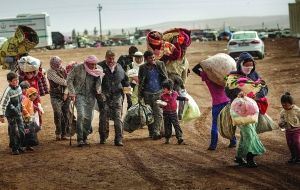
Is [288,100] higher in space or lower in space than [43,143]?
higher

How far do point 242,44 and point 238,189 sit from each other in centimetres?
2651

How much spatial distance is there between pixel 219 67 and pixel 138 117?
2.72 metres

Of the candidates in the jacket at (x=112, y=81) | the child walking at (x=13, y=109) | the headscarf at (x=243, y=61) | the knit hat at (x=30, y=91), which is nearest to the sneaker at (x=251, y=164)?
the headscarf at (x=243, y=61)

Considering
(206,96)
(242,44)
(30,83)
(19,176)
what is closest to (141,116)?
(30,83)

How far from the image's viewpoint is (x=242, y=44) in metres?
34.4

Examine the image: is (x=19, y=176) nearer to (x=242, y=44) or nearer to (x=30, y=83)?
(x=30, y=83)

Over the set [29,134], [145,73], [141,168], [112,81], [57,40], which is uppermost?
[57,40]

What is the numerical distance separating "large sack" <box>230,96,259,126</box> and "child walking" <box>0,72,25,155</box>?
4.21m

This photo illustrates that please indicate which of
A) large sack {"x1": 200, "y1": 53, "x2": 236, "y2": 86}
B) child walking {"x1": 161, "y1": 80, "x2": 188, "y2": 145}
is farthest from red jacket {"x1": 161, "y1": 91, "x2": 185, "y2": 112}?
large sack {"x1": 200, "y1": 53, "x2": 236, "y2": 86}

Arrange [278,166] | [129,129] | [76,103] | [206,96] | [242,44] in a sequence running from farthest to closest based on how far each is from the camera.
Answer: [242,44], [206,96], [129,129], [76,103], [278,166]

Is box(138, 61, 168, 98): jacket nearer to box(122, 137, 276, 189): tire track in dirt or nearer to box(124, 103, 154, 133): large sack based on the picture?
box(124, 103, 154, 133): large sack

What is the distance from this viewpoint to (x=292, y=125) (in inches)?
394

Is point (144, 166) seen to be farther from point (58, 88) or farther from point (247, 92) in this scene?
point (58, 88)

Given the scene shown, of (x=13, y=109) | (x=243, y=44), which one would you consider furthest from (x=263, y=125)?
(x=243, y=44)
